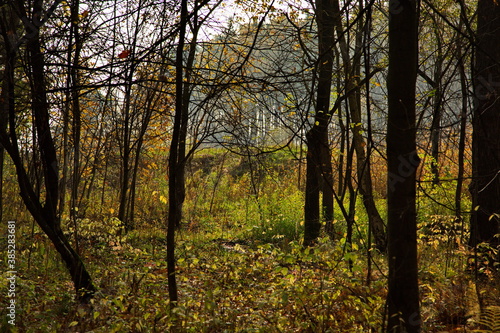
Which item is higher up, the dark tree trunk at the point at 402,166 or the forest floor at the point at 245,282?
the dark tree trunk at the point at 402,166

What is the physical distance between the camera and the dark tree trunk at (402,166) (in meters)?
2.11

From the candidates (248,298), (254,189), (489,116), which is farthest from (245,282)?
(489,116)

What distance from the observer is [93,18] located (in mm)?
3555

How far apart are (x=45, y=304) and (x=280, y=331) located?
2.49 meters

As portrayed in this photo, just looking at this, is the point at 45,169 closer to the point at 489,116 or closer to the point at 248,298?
the point at 248,298

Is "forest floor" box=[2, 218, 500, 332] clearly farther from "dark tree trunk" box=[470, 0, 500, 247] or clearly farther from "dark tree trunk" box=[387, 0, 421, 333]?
"dark tree trunk" box=[470, 0, 500, 247]

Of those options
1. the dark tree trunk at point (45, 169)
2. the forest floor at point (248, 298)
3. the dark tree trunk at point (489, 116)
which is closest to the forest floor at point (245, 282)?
the forest floor at point (248, 298)

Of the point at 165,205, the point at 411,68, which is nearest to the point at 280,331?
the point at 411,68

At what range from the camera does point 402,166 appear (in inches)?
84.7

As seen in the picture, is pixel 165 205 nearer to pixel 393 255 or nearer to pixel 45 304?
pixel 45 304

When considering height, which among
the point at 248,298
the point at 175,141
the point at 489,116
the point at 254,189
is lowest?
the point at 248,298

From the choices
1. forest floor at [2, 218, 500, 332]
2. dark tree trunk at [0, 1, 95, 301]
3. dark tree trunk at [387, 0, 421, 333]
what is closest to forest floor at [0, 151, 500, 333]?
forest floor at [2, 218, 500, 332]

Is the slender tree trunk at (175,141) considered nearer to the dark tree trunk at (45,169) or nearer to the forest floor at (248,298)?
the forest floor at (248,298)

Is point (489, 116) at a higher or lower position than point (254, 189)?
higher
